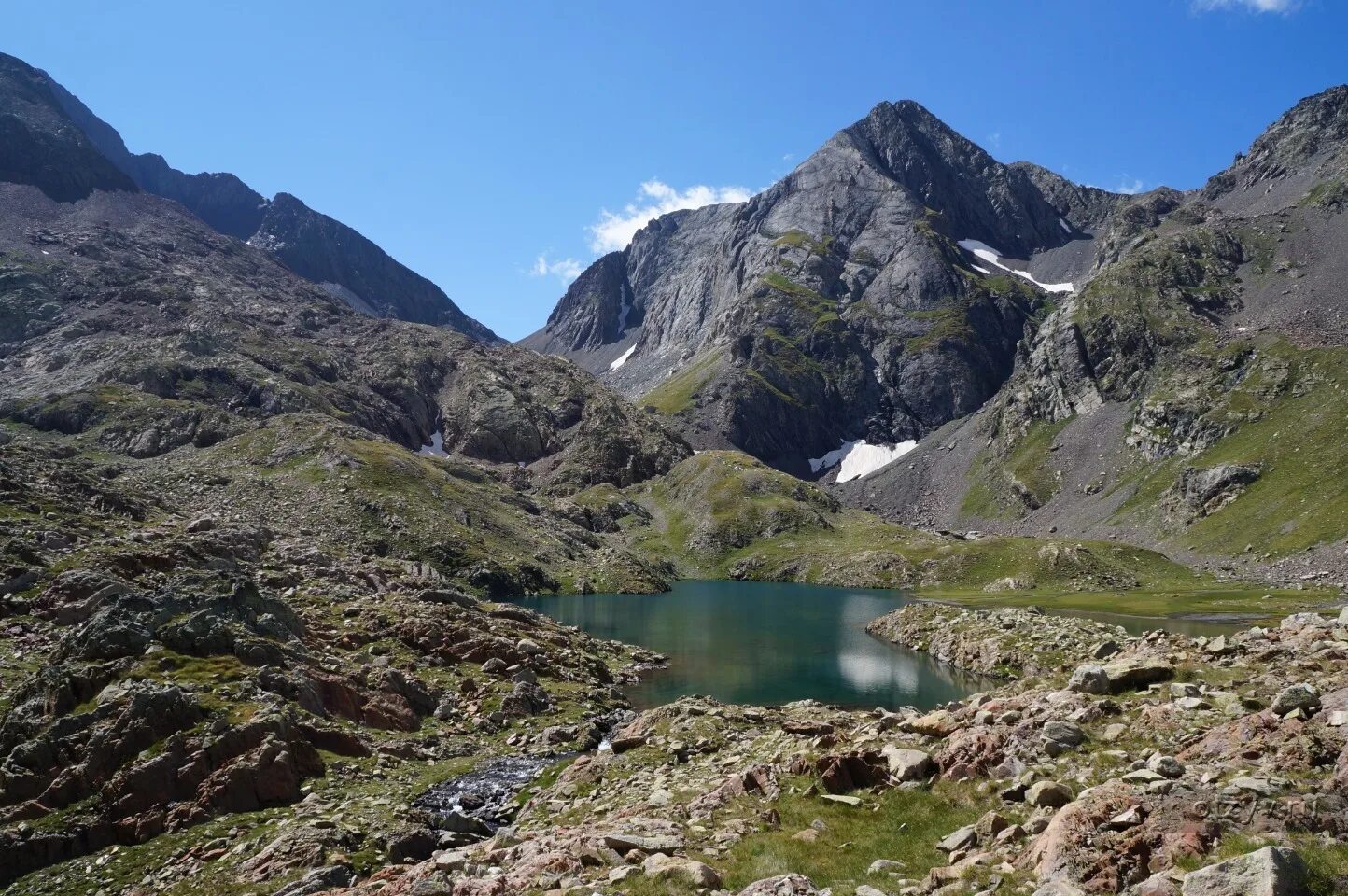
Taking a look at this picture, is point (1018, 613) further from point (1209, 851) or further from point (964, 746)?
point (1209, 851)

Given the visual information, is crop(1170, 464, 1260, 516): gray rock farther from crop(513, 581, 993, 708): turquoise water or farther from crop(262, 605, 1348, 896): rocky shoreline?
crop(262, 605, 1348, 896): rocky shoreline

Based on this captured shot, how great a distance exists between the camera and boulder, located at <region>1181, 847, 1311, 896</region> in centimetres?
1024

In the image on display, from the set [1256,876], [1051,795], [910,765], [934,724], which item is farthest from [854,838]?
[1256,876]

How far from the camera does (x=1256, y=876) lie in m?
10.5

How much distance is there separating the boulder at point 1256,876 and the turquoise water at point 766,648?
1876 inches

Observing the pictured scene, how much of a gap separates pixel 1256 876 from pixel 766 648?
3085 inches

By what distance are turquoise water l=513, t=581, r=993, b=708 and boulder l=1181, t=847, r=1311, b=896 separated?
47640 mm

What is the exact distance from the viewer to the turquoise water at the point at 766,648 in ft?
204

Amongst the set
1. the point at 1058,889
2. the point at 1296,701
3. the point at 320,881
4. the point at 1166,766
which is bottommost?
the point at 320,881

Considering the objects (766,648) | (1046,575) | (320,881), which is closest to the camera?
(320,881)

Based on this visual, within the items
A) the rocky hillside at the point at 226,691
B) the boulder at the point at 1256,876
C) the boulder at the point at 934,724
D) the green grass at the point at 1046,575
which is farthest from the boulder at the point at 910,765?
the green grass at the point at 1046,575

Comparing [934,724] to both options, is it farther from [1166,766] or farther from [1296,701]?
[1296,701]

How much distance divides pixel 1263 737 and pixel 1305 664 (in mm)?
6781

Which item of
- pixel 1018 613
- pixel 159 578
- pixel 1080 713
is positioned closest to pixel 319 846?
pixel 1080 713
